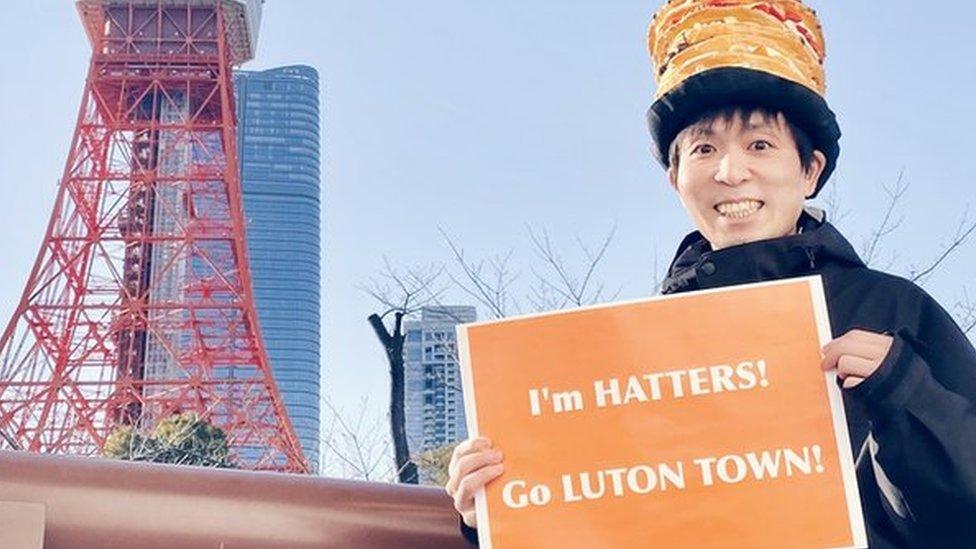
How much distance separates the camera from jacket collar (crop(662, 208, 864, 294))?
2.95 ft

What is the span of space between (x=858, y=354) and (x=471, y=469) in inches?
11.0

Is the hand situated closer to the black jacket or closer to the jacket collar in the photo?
the black jacket

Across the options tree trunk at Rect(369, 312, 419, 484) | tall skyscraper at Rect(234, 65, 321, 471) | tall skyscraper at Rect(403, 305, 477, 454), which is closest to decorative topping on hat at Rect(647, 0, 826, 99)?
tree trunk at Rect(369, 312, 419, 484)

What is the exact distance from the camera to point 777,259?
0.90 metres

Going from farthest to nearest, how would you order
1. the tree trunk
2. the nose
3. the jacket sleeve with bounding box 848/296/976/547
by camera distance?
1. the tree trunk
2. the nose
3. the jacket sleeve with bounding box 848/296/976/547

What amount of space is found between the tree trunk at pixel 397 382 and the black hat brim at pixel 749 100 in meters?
0.83

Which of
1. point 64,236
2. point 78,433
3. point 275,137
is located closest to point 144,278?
point 64,236

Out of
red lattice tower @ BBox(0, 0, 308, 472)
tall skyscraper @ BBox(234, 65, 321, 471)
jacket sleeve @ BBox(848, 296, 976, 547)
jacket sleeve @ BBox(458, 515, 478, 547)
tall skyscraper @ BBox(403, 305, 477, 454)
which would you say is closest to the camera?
jacket sleeve @ BBox(848, 296, 976, 547)

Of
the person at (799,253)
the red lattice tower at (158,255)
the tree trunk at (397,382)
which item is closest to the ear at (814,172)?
the person at (799,253)

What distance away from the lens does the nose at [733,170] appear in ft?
3.05

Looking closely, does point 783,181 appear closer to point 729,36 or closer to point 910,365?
point 729,36

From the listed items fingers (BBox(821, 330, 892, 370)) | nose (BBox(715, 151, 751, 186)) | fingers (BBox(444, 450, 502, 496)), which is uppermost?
nose (BBox(715, 151, 751, 186))

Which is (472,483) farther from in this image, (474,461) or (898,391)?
(898,391)

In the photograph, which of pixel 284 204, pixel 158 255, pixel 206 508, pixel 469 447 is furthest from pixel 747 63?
pixel 284 204
